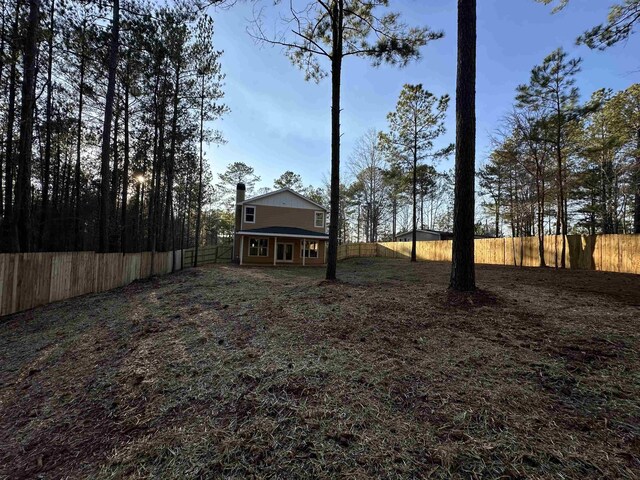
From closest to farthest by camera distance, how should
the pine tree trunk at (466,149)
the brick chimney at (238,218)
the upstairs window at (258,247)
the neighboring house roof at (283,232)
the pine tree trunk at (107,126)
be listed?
the pine tree trunk at (466,149), the pine tree trunk at (107,126), the neighboring house roof at (283,232), the upstairs window at (258,247), the brick chimney at (238,218)

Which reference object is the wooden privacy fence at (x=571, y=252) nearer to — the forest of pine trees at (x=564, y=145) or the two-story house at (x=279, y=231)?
the forest of pine trees at (x=564, y=145)

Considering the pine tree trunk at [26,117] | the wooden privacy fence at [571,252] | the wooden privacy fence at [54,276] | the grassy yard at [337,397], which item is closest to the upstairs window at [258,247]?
the wooden privacy fence at [54,276]

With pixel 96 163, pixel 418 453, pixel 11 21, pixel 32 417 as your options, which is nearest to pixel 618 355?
pixel 418 453

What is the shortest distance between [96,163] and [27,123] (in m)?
10.2

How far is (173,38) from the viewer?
11.5 metres

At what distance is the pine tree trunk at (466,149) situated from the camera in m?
4.99

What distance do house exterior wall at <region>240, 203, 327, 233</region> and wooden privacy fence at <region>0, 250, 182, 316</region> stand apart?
401 inches

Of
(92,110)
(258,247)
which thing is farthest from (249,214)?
(92,110)

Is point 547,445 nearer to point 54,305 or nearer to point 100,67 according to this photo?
point 54,305

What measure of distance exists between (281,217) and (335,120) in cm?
1334

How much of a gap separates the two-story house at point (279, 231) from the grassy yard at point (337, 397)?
15.0 m

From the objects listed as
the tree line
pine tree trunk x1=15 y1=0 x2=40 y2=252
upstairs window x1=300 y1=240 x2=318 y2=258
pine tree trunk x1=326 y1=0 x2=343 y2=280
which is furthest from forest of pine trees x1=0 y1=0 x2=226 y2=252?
the tree line

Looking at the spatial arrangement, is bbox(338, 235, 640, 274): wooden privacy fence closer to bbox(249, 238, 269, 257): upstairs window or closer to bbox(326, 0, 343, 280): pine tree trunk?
bbox(326, 0, 343, 280): pine tree trunk

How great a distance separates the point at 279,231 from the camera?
19078 millimetres
